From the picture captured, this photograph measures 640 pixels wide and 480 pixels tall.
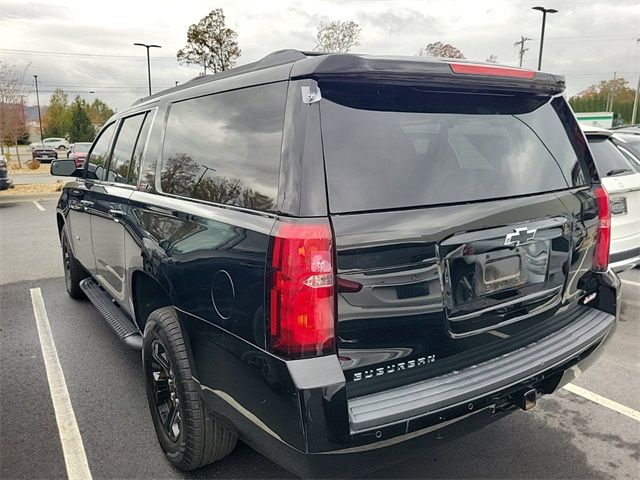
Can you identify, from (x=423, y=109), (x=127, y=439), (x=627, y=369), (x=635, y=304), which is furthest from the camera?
(x=635, y=304)

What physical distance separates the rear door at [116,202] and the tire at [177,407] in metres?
0.76

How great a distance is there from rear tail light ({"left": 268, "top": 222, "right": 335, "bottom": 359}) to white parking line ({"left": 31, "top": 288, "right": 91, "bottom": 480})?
1637mm

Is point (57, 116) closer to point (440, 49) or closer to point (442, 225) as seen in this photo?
point (440, 49)

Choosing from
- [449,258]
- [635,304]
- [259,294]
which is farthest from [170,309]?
[635,304]

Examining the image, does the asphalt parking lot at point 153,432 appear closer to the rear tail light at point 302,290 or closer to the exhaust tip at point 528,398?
the exhaust tip at point 528,398

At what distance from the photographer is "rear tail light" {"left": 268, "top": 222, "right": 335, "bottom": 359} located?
1756 mm

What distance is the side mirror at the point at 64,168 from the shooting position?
4812mm

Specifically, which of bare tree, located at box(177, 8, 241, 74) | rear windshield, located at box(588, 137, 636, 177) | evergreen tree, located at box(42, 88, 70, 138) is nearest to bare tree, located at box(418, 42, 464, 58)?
bare tree, located at box(177, 8, 241, 74)

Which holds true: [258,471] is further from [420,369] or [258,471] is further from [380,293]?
[380,293]

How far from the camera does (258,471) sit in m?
2.67

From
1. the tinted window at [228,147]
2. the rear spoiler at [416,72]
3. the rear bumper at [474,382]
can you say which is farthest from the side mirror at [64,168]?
the rear bumper at [474,382]

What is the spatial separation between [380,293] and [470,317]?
480mm

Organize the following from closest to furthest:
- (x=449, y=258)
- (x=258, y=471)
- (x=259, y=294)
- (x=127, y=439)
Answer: (x=259, y=294), (x=449, y=258), (x=258, y=471), (x=127, y=439)

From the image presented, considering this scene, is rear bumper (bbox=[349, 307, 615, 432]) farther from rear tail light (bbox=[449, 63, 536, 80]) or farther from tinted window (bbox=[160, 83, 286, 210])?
rear tail light (bbox=[449, 63, 536, 80])
